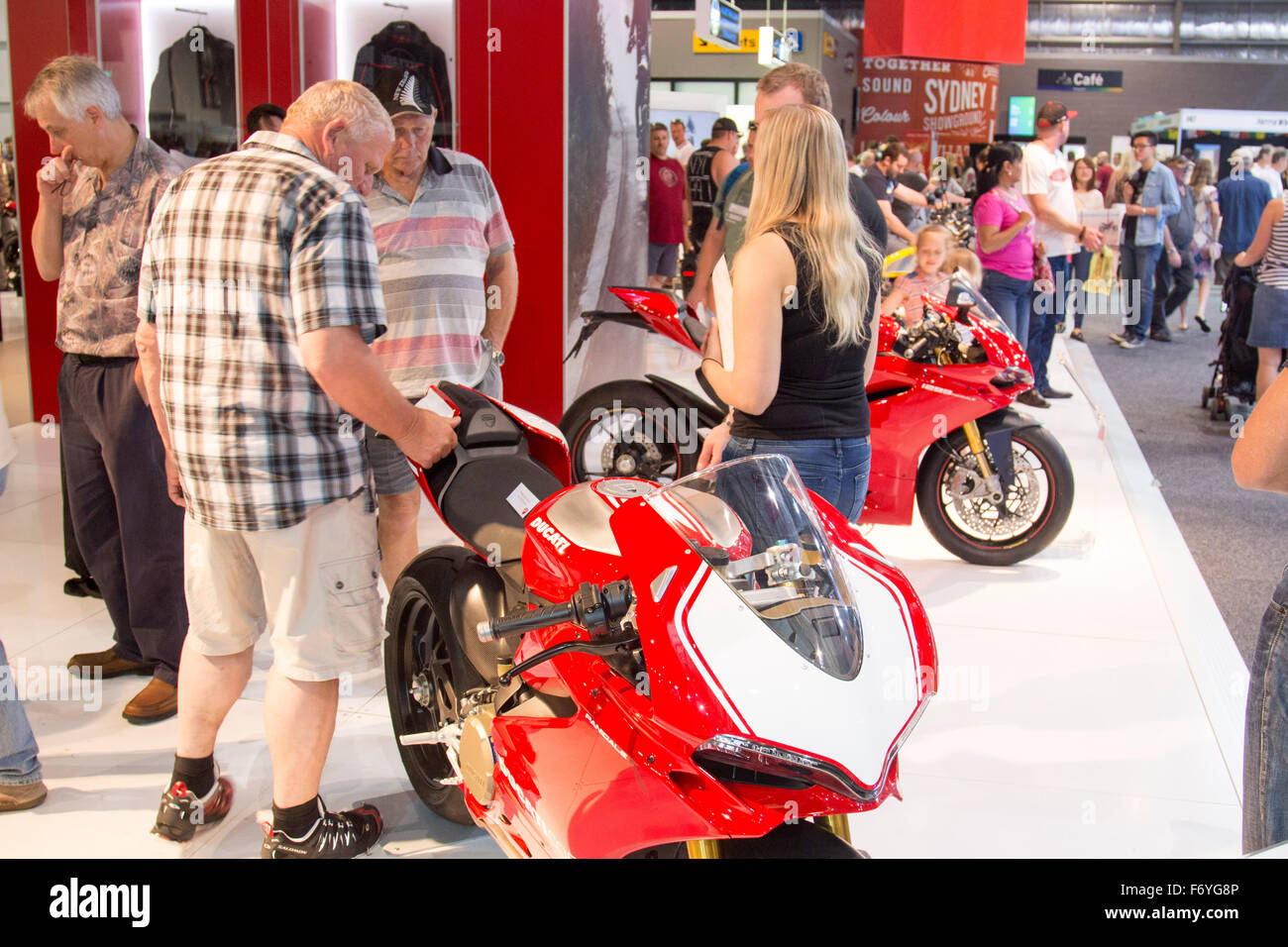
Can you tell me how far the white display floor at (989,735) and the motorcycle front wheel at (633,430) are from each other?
3.58ft

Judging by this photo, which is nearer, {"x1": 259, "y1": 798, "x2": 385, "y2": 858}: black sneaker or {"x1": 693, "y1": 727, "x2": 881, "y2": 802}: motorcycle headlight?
{"x1": 693, "y1": 727, "x2": 881, "y2": 802}: motorcycle headlight

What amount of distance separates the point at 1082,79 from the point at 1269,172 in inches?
563

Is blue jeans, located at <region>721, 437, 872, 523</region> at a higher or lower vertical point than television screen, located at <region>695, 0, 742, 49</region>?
lower

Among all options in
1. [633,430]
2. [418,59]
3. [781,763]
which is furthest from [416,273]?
[418,59]

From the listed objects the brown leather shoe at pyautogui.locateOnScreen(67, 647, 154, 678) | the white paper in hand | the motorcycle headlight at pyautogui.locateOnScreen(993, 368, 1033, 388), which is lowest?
the brown leather shoe at pyautogui.locateOnScreen(67, 647, 154, 678)

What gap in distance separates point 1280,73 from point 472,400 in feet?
92.7

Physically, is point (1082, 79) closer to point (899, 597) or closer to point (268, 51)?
point (268, 51)

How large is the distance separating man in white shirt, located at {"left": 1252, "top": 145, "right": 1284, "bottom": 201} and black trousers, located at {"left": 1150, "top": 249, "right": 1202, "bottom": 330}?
105 cm

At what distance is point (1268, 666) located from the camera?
1688 mm

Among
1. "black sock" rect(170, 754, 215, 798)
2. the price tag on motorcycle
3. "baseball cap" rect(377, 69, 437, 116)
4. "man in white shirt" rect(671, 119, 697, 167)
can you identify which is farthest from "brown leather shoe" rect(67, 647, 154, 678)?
"man in white shirt" rect(671, 119, 697, 167)

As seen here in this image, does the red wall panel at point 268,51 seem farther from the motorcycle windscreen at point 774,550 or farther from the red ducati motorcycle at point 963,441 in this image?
the motorcycle windscreen at point 774,550

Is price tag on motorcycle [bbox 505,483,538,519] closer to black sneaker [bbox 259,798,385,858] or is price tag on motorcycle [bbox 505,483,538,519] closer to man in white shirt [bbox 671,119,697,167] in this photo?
black sneaker [bbox 259,798,385,858]

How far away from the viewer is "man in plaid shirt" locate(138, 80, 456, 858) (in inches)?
88.7
